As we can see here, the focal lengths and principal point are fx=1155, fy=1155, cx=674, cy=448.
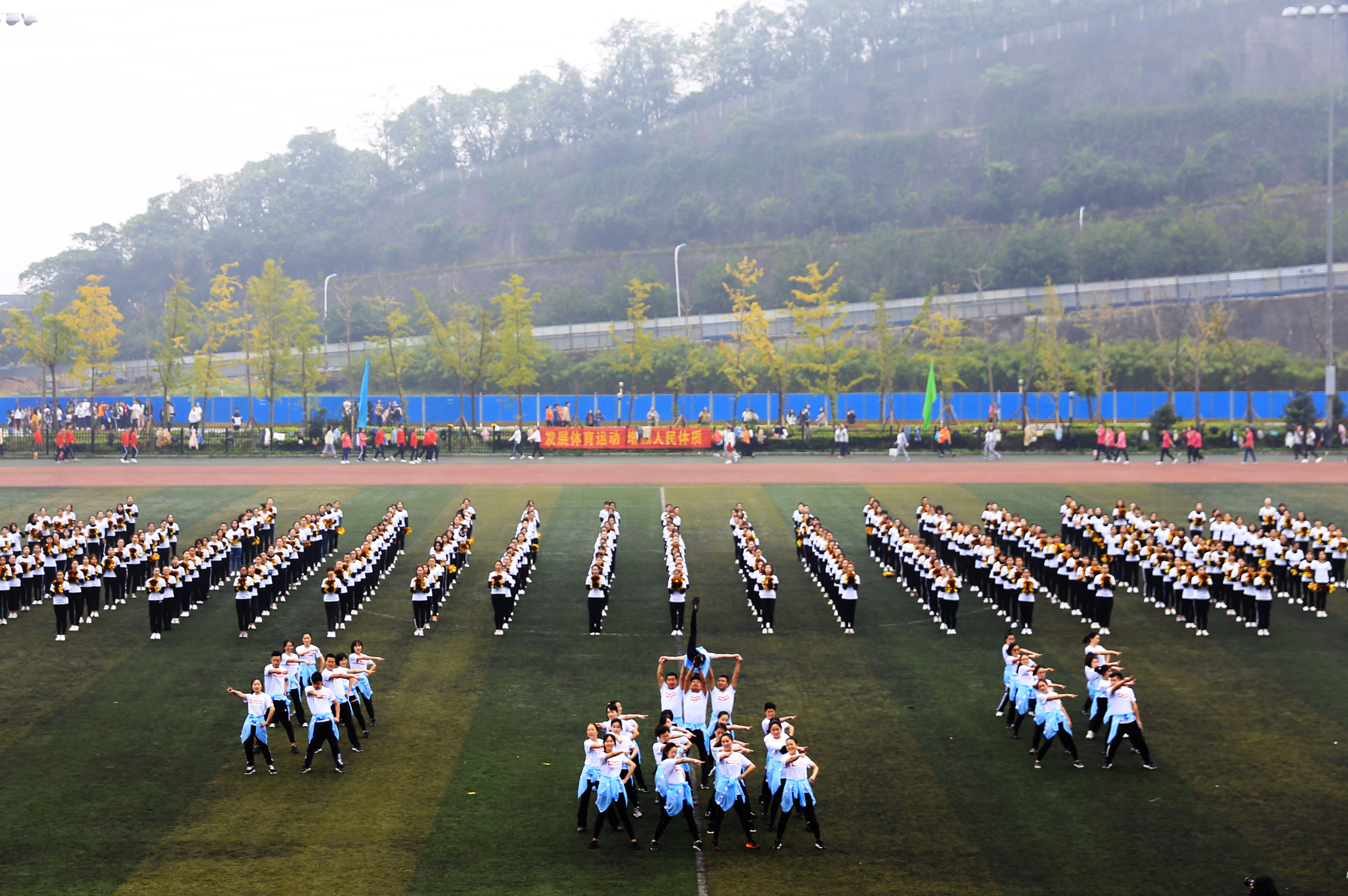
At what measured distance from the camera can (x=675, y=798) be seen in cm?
1256

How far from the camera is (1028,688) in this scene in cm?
1560

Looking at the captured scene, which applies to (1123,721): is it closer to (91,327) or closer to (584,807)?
(584,807)

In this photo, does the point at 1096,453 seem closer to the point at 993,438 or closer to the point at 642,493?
the point at 993,438

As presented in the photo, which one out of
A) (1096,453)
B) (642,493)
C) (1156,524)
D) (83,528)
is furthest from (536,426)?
(1156,524)

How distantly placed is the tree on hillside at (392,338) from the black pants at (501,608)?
150ft

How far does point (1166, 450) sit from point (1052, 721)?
3736 cm

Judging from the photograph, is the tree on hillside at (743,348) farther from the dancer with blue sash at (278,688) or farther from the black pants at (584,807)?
the black pants at (584,807)

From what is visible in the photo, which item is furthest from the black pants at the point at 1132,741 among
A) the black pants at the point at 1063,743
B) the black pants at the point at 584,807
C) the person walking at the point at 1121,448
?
the person walking at the point at 1121,448

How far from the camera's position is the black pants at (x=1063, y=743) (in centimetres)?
1478

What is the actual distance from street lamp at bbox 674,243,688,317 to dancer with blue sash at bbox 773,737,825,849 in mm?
65639

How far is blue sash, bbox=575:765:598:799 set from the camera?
12.8 m

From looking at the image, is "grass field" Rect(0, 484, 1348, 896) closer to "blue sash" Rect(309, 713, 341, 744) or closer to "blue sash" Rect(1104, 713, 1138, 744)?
"blue sash" Rect(1104, 713, 1138, 744)

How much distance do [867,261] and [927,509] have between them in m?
75.6

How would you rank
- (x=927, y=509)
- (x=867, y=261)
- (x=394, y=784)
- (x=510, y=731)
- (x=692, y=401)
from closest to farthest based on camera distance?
(x=394, y=784)
(x=510, y=731)
(x=927, y=509)
(x=692, y=401)
(x=867, y=261)
